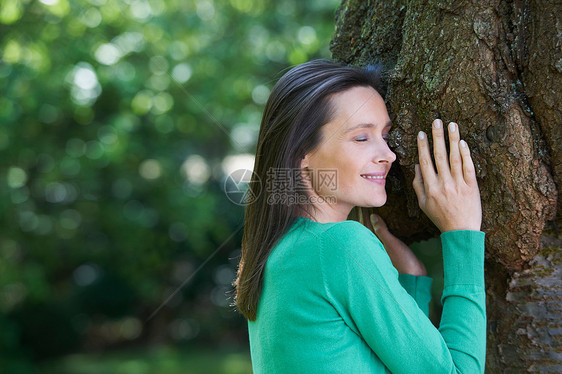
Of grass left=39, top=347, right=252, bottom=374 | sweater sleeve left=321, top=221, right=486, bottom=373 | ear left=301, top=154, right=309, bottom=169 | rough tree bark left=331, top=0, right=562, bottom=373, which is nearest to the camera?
sweater sleeve left=321, top=221, right=486, bottom=373

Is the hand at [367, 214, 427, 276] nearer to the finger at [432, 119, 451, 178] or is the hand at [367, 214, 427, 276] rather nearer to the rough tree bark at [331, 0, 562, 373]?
the rough tree bark at [331, 0, 562, 373]

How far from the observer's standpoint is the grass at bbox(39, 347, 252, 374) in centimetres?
1206

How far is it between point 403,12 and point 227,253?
36.1ft

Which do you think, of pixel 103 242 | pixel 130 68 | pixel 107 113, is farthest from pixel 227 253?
pixel 130 68

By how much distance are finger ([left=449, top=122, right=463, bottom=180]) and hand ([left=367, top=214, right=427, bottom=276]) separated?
1.73ft

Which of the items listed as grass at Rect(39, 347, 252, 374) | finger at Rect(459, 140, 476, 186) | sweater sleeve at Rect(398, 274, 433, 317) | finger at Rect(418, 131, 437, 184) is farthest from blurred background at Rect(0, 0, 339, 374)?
finger at Rect(459, 140, 476, 186)

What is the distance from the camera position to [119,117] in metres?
6.41

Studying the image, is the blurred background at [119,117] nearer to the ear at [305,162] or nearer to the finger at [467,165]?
the ear at [305,162]

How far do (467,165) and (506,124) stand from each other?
0.18 metres

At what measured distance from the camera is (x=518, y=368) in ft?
6.23

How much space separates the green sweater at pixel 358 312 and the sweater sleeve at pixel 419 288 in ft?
1.42

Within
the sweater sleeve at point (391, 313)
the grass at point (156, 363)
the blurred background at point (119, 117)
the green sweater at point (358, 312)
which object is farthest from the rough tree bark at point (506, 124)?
the grass at point (156, 363)

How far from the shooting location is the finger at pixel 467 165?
1777 mm

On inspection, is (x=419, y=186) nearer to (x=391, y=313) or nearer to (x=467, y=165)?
(x=467, y=165)
